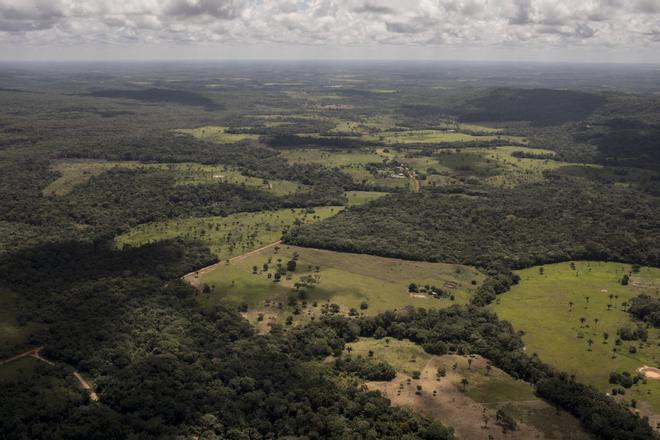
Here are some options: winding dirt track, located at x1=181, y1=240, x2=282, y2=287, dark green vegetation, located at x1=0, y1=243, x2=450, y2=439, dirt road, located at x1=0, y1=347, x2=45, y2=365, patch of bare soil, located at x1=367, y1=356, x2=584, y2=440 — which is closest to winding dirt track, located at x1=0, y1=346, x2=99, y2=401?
dirt road, located at x1=0, y1=347, x2=45, y2=365

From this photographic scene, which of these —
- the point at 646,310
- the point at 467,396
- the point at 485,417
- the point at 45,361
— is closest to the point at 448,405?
the point at 467,396

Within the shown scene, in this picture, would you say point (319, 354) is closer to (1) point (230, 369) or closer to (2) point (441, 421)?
(1) point (230, 369)

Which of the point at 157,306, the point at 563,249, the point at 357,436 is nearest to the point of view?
the point at 357,436

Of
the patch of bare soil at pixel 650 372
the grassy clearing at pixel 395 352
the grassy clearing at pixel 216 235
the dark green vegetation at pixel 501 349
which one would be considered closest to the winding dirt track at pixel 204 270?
the grassy clearing at pixel 216 235

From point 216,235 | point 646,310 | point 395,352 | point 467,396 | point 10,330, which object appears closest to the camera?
point 467,396

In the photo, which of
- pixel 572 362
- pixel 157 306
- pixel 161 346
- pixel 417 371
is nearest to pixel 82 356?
pixel 161 346

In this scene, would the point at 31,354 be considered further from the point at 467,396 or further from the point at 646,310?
the point at 646,310

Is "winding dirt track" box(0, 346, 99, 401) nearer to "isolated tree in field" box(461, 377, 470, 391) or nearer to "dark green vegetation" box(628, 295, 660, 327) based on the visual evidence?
"isolated tree in field" box(461, 377, 470, 391)
